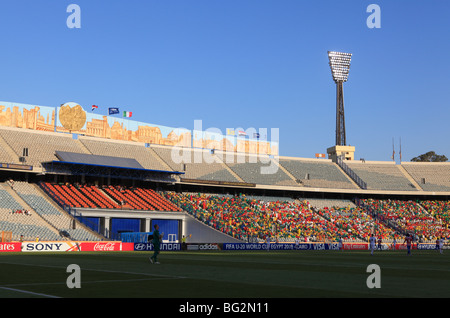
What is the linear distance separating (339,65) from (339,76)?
7.76ft

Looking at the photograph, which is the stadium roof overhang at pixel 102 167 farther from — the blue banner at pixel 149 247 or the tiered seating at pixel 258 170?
the blue banner at pixel 149 247

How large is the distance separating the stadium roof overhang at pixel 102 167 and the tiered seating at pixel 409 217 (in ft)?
115

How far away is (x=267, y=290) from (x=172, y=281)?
3599mm

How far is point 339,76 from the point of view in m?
115

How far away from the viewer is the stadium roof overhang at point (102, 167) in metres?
69.6

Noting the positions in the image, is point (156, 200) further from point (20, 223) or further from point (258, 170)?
point (258, 170)

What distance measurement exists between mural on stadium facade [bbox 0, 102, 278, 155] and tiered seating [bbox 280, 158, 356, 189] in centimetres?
489

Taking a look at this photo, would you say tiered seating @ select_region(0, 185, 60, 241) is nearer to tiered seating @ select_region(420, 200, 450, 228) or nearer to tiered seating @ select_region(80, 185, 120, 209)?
tiered seating @ select_region(80, 185, 120, 209)

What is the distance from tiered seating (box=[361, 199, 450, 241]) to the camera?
83.6 meters

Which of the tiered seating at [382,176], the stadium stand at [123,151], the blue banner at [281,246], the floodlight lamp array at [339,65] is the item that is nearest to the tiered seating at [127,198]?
the stadium stand at [123,151]
